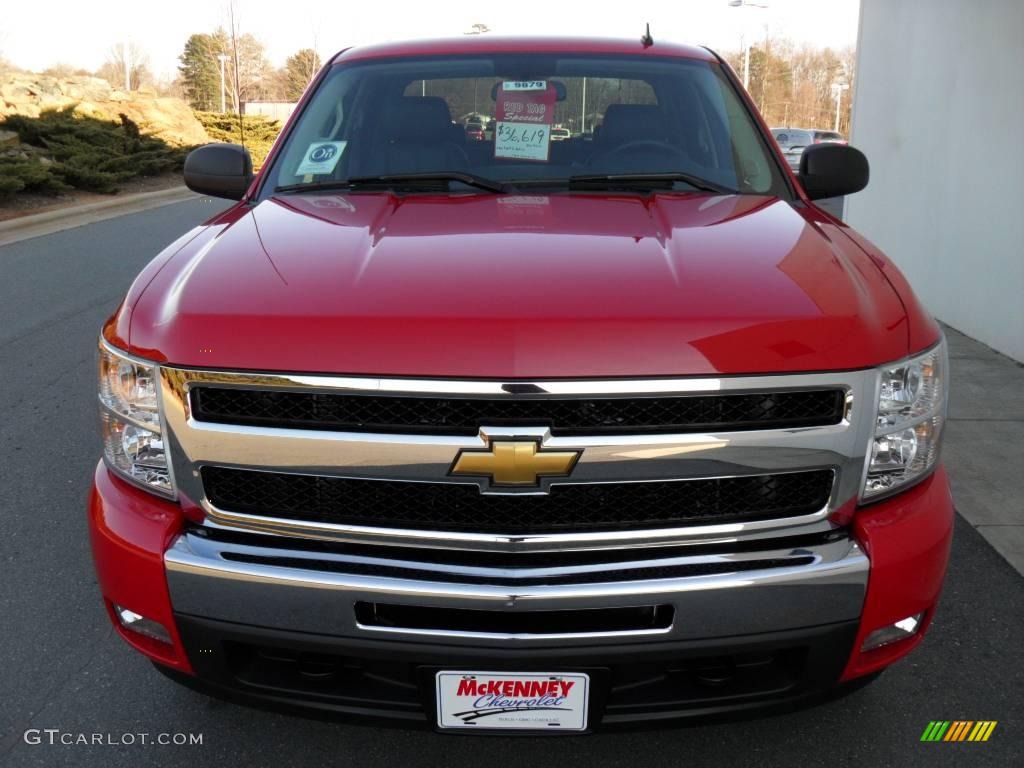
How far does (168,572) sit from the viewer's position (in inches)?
84.4

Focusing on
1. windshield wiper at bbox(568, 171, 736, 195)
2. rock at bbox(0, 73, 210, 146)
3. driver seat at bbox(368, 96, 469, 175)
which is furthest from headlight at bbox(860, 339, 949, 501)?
rock at bbox(0, 73, 210, 146)

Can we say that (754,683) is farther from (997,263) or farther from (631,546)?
(997,263)

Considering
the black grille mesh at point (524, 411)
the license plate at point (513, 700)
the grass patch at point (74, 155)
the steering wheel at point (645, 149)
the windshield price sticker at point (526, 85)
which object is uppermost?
the windshield price sticker at point (526, 85)

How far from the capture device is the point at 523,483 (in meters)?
2.03

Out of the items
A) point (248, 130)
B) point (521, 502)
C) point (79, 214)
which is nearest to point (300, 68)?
point (248, 130)

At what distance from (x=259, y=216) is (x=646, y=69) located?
1.60 metres

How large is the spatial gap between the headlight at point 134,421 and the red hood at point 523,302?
0.23 feet

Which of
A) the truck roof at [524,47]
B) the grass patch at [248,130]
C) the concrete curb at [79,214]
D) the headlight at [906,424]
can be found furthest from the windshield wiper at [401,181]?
the grass patch at [248,130]

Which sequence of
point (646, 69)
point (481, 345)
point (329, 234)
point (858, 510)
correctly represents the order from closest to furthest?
point (481, 345)
point (858, 510)
point (329, 234)
point (646, 69)

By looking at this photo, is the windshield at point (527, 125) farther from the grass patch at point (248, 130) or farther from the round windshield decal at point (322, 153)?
the grass patch at point (248, 130)

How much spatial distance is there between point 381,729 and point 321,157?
1893 mm

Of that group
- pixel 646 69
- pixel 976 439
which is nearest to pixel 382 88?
pixel 646 69

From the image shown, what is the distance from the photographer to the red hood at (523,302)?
2.02 meters

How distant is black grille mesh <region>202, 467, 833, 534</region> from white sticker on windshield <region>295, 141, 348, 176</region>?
154cm
